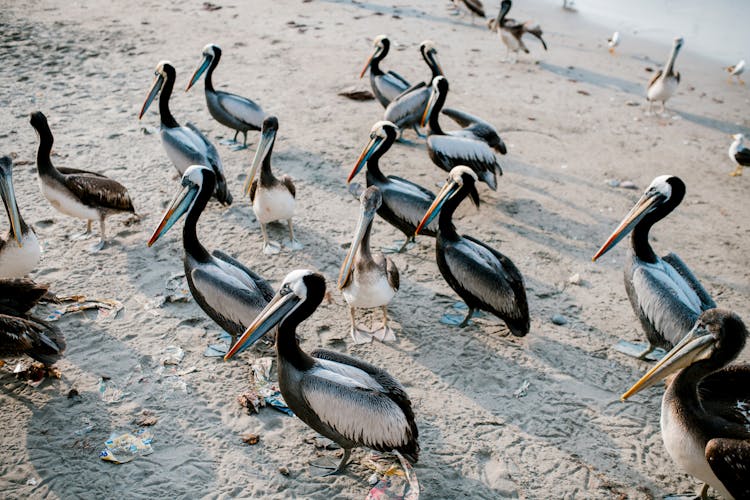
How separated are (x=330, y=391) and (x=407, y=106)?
5.25 m

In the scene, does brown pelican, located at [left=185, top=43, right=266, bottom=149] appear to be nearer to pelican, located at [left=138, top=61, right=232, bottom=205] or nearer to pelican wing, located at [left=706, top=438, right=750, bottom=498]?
pelican, located at [left=138, top=61, right=232, bottom=205]

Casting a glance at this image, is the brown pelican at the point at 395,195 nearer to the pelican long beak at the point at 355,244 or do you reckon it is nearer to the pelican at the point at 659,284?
the pelican long beak at the point at 355,244

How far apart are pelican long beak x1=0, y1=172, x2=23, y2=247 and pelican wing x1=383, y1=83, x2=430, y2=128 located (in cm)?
466

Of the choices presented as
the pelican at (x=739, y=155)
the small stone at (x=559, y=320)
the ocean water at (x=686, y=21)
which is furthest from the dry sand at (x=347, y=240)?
the ocean water at (x=686, y=21)

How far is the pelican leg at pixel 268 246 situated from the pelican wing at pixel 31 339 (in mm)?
2216

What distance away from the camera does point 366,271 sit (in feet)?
16.0

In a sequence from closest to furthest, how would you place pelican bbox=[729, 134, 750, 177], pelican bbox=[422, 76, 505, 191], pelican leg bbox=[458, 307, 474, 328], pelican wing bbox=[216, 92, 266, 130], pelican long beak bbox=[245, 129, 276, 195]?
pelican leg bbox=[458, 307, 474, 328], pelican long beak bbox=[245, 129, 276, 195], pelican bbox=[422, 76, 505, 191], pelican wing bbox=[216, 92, 266, 130], pelican bbox=[729, 134, 750, 177]

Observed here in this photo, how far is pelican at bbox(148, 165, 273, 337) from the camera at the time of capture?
4594mm

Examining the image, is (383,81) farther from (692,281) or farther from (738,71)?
(738,71)

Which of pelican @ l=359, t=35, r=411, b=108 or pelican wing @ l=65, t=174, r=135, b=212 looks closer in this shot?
pelican wing @ l=65, t=174, r=135, b=212

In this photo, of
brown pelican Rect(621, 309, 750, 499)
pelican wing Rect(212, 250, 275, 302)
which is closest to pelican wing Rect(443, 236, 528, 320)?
brown pelican Rect(621, 309, 750, 499)

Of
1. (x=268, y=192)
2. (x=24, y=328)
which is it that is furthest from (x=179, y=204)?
(x=24, y=328)

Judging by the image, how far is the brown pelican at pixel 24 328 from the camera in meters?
4.12

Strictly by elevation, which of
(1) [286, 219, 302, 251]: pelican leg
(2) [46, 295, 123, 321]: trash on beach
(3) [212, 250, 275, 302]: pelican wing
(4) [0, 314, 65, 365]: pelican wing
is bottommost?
(2) [46, 295, 123, 321]: trash on beach
